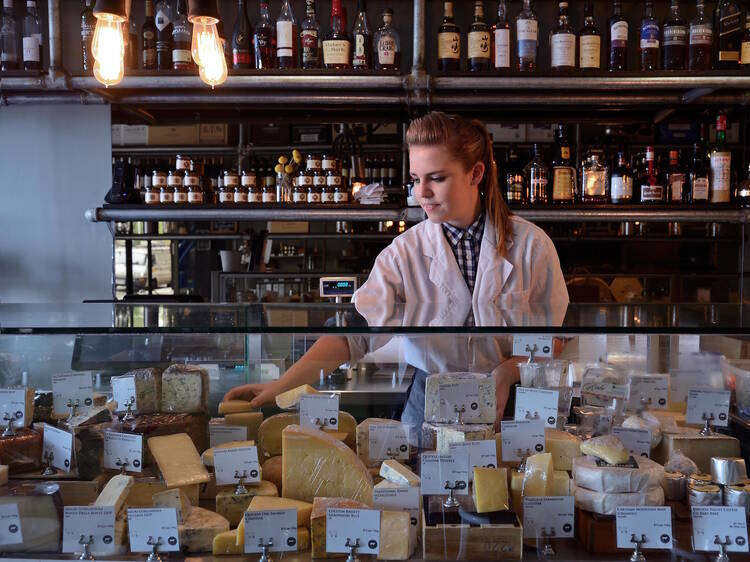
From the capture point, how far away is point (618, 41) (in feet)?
11.2

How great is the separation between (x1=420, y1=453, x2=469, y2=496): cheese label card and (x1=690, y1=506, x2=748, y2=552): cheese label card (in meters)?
0.36

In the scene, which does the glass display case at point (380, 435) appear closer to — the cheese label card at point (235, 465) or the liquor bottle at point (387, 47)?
the cheese label card at point (235, 465)

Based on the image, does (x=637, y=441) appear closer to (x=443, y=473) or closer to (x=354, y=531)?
(x=443, y=473)

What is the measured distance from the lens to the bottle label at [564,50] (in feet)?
10.8

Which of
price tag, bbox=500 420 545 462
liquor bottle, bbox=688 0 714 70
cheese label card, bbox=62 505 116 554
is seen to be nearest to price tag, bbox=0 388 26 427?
cheese label card, bbox=62 505 116 554

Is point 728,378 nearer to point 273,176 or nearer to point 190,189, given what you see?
point 190,189

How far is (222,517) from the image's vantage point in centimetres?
126

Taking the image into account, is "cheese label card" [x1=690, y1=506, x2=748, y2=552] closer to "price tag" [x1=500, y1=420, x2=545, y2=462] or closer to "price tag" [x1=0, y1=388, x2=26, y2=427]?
"price tag" [x1=500, y1=420, x2=545, y2=462]

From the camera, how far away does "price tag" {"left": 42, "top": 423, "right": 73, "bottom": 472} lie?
1.37 meters

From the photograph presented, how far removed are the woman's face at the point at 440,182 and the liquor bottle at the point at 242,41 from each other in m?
1.54

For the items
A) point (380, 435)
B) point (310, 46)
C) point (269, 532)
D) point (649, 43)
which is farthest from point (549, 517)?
point (649, 43)

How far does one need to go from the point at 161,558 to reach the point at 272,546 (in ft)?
0.56

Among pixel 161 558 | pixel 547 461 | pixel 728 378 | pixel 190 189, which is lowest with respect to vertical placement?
pixel 161 558

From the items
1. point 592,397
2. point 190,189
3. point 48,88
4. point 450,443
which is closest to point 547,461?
point 450,443
